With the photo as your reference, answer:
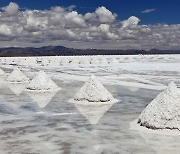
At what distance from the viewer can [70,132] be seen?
14062 millimetres

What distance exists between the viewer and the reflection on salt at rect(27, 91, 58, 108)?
22.0 meters

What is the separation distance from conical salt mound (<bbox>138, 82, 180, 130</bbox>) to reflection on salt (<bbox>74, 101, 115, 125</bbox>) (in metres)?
2.50

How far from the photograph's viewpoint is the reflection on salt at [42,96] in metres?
22.0

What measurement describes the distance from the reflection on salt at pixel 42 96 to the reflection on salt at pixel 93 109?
2111 mm

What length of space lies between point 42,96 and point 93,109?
6892mm

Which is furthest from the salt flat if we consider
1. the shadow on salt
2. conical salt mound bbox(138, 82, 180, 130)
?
conical salt mound bbox(138, 82, 180, 130)

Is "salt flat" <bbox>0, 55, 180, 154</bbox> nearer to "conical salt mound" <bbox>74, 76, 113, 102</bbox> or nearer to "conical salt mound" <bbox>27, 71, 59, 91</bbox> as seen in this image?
"conical salt mound" <bbox>74, 76, 113, 102</bbox>

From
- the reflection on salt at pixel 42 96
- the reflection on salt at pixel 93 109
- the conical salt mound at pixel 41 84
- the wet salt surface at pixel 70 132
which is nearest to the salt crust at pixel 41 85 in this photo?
the conical salt mound at pixel 41 84

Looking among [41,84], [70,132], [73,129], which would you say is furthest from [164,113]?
[41,84]

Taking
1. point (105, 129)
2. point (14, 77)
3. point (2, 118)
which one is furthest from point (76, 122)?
point (14, 77)

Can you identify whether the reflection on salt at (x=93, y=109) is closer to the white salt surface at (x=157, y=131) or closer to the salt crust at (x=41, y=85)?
the white salt surface at (x=157, y=131)

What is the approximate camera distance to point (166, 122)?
14.3 meters

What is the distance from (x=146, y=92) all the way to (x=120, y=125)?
1210 cm

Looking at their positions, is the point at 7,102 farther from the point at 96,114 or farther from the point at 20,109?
the point at 96,114
